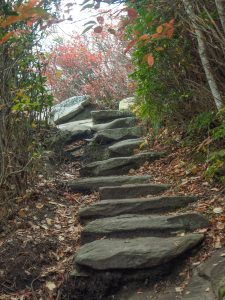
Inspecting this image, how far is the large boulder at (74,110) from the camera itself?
35.7 feet

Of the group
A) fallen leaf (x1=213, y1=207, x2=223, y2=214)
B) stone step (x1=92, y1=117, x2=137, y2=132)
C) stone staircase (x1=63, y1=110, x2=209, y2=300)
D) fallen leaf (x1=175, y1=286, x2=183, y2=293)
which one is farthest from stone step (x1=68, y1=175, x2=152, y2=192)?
stone step (x1=92, y1=117, x2=137, y2=132)

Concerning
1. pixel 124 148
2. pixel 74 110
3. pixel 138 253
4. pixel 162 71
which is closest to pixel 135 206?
pixel 138 253

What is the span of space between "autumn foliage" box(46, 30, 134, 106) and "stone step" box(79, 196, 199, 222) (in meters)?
7.49

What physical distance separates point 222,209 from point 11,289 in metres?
2.05

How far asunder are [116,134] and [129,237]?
3.95 m

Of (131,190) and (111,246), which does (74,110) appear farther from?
(111,246)

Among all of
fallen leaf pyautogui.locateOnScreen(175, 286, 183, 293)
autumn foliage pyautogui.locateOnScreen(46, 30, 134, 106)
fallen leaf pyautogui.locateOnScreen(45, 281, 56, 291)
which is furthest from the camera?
autumn foliage pyautogui.locateOnScreen(46, 30, 134, 106)

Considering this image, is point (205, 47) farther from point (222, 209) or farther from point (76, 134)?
point (76, 134)

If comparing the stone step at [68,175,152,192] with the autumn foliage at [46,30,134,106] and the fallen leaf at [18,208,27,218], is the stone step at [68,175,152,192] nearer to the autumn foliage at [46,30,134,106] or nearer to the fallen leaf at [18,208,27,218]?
the fallen leaf at [18,208,27,218]

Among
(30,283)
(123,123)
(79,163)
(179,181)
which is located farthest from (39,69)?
(30,283)

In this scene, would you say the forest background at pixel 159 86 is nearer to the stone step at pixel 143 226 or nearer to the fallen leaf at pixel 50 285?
the stone step at pixel 143 226

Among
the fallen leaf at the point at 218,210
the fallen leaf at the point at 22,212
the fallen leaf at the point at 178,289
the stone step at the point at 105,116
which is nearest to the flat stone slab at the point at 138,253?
the fallen leaf at the point at 178,289

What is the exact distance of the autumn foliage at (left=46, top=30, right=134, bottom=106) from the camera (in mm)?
12836

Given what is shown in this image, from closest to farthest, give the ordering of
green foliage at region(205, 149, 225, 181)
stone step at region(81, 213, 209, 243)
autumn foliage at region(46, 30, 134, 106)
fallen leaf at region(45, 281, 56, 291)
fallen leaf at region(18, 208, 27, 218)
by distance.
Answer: fallen leaf at region(45, 281, 56, 291) < stone step at region(81, 213, 209, 243) < green foliage at region(205, 149, 225, 181) < fallen leaf at region(18, 208, 27, 218) < autumn foliage at region(46, 30, 134, 106)
